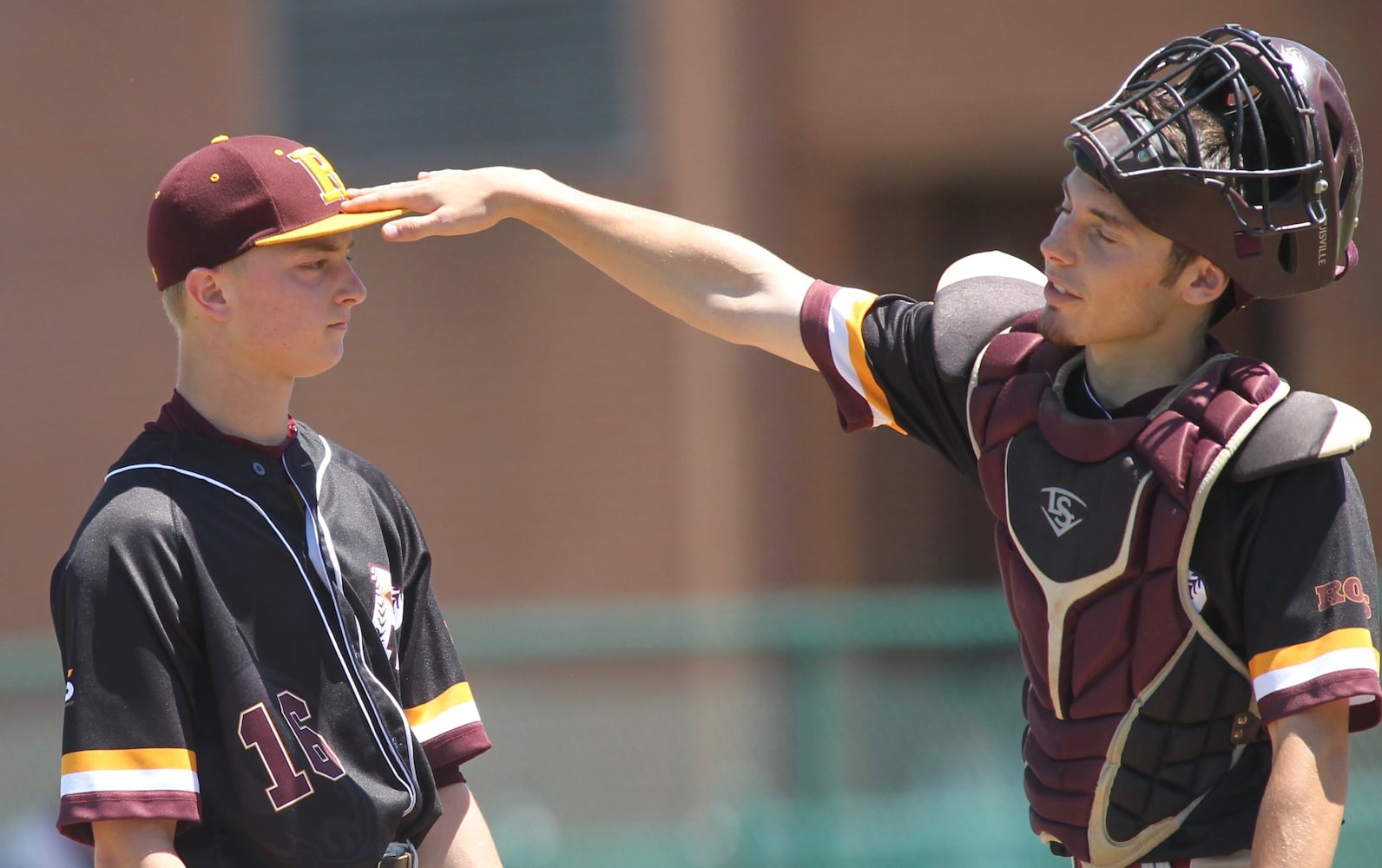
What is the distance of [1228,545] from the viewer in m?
2.53

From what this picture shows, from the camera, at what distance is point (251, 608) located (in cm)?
256

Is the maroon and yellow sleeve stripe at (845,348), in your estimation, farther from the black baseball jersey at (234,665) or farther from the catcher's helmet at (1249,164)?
the black baseball jersey at (234,665)

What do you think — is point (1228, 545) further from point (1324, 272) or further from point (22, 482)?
point (22, 482)

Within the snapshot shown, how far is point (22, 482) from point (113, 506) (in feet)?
26.1

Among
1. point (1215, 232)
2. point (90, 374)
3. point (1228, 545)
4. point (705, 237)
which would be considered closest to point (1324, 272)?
point (1215, 232)

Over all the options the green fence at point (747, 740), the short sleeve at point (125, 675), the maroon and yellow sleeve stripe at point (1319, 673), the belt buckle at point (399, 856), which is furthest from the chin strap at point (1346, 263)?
the green fence at point (747, 740)

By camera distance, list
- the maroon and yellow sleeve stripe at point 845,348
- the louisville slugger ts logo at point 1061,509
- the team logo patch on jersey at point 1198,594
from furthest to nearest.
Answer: the maroon and yellow sleeve stripe at point 845,348, the louisville slugger ts logo at point 1061,509, the team logo patch on jersey at point 1198,594

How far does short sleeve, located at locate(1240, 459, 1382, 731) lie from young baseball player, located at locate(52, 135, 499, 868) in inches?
53.6

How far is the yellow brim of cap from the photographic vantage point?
8.66 feet

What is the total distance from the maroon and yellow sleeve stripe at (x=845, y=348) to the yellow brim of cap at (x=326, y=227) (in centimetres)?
85

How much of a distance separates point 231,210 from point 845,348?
1143 mm

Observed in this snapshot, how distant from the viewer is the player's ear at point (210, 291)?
2.67m

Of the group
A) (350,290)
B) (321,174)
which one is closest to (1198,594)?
(350,290)

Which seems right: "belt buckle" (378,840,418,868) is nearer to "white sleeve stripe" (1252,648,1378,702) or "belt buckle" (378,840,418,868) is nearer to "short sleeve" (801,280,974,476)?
"short sleeve" (801,280,974,476)
